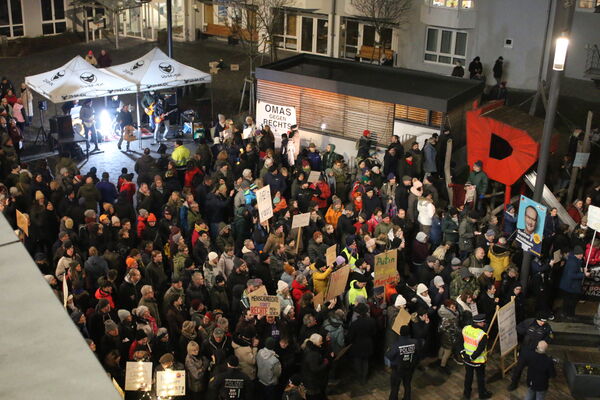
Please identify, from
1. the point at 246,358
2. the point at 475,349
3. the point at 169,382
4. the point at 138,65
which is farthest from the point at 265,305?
the point at 138,65

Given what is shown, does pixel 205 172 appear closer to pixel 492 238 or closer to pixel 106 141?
pixel 106 141

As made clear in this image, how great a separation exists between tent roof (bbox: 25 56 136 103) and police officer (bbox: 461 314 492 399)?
14.1 meters

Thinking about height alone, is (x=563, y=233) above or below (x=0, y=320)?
below

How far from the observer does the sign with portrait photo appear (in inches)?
537

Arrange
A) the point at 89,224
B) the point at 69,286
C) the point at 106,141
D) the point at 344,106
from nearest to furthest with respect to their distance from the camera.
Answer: the point at 69,286
the point at 89,224
the point at 344,106
the point at 106,141

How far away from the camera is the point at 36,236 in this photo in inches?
595

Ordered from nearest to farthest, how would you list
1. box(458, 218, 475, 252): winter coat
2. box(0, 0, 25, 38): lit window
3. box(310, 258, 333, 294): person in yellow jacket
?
box(310, 258, 333, 294): person in yellow jacket
box(458, 218, 475, 252): winter coat
box(0, 0, 25, 38): lit window

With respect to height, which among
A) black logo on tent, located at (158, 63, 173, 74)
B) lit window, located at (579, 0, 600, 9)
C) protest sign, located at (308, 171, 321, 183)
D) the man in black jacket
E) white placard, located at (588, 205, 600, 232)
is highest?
lit window, located at (579, 0, 600, 9)

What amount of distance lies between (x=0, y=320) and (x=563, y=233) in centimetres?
1298

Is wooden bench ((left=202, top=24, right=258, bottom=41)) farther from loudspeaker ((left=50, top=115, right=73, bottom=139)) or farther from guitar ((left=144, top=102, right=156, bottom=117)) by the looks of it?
loudspeaker ((left=50, top=115, right=73, bottom=139))

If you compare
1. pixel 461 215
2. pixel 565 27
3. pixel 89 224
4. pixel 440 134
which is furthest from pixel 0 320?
pixel 440 134

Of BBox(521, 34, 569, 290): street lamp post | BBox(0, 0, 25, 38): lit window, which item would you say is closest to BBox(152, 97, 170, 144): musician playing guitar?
BBox(521, 34, 569, 290): street lamp post

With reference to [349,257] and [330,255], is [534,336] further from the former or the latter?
[330,255]

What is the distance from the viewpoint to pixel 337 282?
42.3 ft
